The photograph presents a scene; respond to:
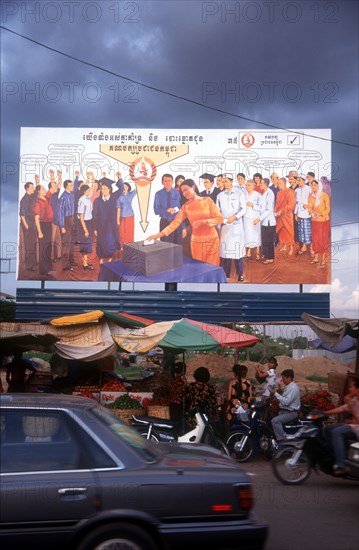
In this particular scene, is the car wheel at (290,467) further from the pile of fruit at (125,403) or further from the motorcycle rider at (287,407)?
the pile of fruit at (125,403)

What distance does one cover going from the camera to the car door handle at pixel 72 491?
488 cm

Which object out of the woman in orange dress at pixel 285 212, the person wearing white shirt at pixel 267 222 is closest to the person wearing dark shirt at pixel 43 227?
the person wearing white shirt at pixel 267 222

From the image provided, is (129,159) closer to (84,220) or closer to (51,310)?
(84,220)

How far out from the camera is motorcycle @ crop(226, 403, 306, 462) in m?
12.5

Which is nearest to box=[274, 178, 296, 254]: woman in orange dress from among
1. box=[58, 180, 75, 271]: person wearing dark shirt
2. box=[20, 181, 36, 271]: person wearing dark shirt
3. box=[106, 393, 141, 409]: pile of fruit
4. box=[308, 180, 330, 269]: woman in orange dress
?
box=[308, 180, 330, 269]: woman in orange dress

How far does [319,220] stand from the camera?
21609 mm

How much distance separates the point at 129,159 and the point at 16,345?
340 inches

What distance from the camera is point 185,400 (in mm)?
13305

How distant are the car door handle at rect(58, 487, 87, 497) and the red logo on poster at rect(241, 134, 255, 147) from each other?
17.5 metres

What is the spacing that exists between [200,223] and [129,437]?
53.5ft

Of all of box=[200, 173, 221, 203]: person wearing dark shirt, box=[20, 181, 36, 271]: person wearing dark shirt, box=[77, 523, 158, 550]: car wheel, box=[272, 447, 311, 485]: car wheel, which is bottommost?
box=[272, 447, 311, 485]: car wheel

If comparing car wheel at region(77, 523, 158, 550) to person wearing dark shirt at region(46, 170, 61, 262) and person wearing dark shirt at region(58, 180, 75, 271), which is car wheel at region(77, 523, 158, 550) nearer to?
person wearing dark shirt at region(58, 180, 75, 271)

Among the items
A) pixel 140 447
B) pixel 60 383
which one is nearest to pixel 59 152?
pixel 60 383

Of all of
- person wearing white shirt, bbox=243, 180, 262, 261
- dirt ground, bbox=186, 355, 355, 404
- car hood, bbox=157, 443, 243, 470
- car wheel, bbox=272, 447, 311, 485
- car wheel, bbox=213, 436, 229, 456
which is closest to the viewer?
car hood, bbox=157, 443, 243, 470
